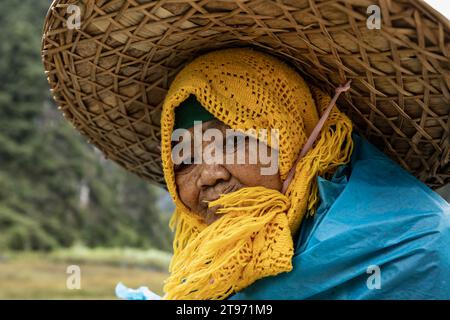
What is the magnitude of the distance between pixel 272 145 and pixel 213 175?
158mm

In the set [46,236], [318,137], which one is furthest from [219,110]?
[46,236]

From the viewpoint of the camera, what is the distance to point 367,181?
1.49 metres

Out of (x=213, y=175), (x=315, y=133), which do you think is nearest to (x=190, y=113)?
(x=213, y=175)

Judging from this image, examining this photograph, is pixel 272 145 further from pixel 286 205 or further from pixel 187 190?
pixel 187 190

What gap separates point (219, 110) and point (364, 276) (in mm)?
505

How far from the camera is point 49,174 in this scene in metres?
11.8

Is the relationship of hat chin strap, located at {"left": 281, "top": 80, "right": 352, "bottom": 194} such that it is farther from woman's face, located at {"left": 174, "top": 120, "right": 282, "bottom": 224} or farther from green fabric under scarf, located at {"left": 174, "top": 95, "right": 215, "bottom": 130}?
green fabric under scarf, located at {"left": 174, "top": 95, "right": 215, "bottom": 130}

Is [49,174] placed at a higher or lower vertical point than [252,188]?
higher

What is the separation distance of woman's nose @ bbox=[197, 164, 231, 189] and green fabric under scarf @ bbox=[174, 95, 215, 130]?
0.12 m

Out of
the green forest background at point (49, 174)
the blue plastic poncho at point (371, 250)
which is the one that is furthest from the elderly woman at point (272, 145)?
the green forest background at point (49, 174)

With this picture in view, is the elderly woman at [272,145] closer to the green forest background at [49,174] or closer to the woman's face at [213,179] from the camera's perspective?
the woman's face at [213,179]

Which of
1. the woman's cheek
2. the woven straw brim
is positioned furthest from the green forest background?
the woman's cheek

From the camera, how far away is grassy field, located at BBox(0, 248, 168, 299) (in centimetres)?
534
